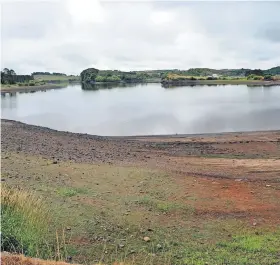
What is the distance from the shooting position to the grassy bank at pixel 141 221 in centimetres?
648

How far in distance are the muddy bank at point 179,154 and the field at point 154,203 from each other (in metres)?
0.06

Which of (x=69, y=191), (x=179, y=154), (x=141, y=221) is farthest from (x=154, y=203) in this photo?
(x=179, y=154)

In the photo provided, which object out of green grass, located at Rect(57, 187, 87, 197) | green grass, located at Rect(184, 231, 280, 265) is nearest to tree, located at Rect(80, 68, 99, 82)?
green grass, located at Rect(57, 187, 87, 197)

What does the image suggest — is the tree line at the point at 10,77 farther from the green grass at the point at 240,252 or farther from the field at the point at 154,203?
the green grass at the point at 240,252

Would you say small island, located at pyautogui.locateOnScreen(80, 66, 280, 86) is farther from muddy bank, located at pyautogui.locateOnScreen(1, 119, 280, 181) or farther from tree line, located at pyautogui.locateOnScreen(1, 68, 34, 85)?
muddy bank, located at pyautogui.locateOnScreen(1, 119, 280, 181)

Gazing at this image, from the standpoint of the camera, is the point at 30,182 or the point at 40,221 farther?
the point at 30,182

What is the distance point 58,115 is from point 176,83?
90.1 m

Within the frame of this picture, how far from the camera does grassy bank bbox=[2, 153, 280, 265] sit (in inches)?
255

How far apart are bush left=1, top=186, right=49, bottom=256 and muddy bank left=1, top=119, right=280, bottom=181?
19.9ft

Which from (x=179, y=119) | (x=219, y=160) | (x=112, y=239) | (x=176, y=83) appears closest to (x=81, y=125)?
(x=179, y=119)

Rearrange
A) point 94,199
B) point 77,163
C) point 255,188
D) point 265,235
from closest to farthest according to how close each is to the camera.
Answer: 1. point 265,235
2. point 94,199
3. point 255,188
4. point 77,163

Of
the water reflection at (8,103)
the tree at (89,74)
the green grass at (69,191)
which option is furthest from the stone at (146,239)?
the tree at (89,74)

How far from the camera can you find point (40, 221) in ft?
21.9

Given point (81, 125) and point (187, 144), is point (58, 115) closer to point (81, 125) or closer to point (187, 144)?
point (81, 125)
